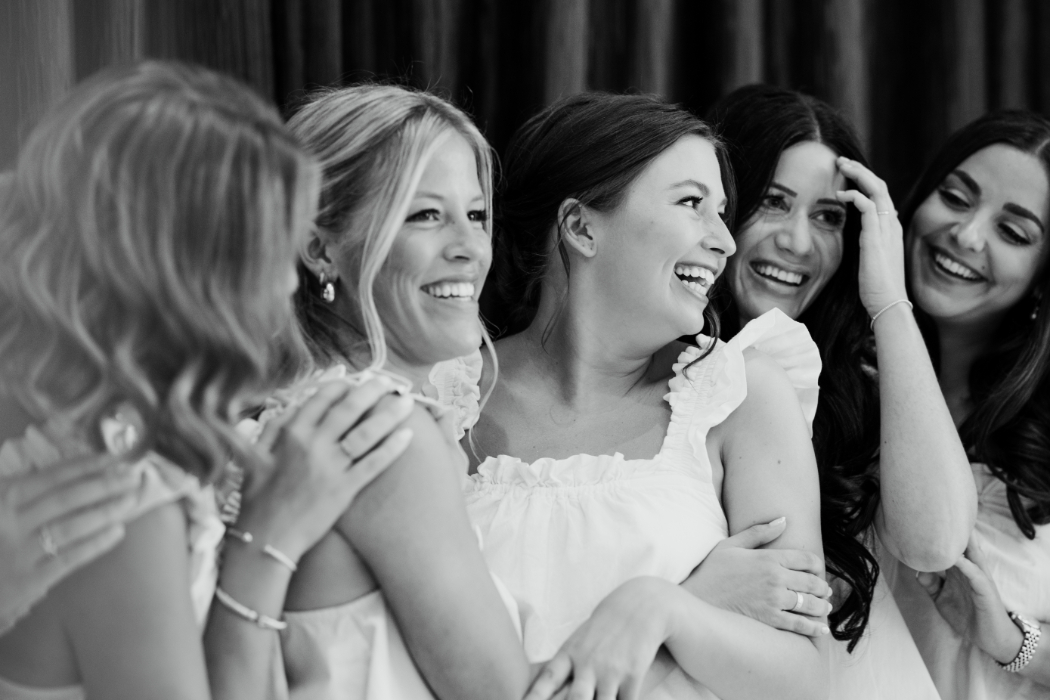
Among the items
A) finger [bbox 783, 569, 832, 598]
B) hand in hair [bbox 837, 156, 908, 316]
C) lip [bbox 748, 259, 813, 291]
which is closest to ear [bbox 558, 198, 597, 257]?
lip [bbox 748, 259, 813, 291]

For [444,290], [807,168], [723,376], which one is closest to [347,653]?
[444,290]

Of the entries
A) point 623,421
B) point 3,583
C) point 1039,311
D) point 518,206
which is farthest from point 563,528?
point 1039,311

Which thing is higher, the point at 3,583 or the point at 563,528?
the point at 3,583

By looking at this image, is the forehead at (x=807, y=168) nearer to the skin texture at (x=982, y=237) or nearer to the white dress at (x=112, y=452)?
the skin texture at (x=982, y=237)

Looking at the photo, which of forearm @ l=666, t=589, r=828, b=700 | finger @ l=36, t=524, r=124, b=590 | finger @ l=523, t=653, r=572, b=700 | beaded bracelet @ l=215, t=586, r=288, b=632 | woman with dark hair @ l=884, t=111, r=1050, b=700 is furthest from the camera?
woman with dark hair @ l=884, t=111, r=1050, b=700

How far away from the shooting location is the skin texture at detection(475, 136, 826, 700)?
4.69 feet

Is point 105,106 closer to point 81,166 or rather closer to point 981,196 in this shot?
point 81,166

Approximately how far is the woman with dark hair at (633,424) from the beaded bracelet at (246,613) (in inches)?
12.0

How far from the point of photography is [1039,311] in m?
2.01

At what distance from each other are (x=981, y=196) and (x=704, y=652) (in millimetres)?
1081

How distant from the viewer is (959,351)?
2.13 m

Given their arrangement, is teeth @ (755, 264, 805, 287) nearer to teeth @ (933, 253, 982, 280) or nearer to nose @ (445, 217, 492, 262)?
teeth @ (933, 253, 982, 280)

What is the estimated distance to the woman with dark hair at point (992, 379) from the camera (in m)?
1.83

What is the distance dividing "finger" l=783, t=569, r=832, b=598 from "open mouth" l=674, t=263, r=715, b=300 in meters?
0.44
